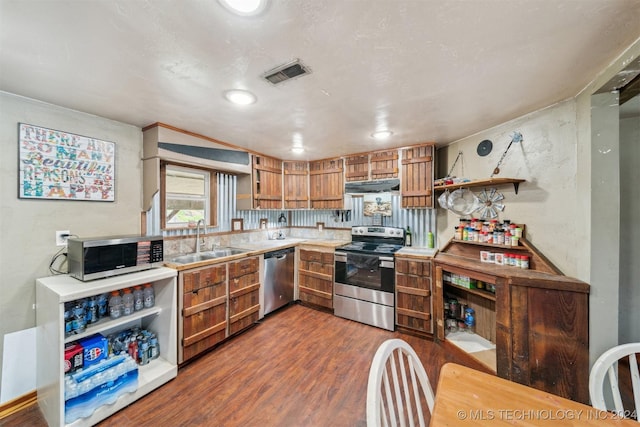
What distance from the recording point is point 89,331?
1.68 metres

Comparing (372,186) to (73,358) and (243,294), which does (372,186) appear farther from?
(73,358)

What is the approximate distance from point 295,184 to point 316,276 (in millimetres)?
1537

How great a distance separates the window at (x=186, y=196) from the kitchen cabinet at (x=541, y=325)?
10.4ft

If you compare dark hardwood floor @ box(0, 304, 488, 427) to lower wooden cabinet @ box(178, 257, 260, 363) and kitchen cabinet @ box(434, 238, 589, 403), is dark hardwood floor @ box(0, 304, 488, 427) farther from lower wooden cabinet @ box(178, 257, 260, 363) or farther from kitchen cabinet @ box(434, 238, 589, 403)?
kitchen cabinet @ box(434, 238, 589, 403)

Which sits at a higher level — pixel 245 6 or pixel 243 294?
pixel 245 6

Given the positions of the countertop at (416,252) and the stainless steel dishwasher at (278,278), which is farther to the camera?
the stainless steel dishwasher at (278,278)

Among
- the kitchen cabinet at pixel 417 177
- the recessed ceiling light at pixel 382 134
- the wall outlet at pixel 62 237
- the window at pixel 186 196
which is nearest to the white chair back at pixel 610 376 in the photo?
the kitchen cabinet at pixel 417 177

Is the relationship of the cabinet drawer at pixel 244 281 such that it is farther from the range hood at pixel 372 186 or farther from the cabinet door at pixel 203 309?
the range hood at pixel 372 186

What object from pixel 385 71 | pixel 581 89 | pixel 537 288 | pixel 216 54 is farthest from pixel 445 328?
pixel 216 54

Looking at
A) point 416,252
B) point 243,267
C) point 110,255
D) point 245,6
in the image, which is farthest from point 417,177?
point 110,255

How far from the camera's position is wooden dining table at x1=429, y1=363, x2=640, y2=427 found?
0.82m

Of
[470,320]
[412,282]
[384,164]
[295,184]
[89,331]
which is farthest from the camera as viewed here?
[295,184]

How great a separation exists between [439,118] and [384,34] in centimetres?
132

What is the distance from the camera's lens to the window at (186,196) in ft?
8.89
